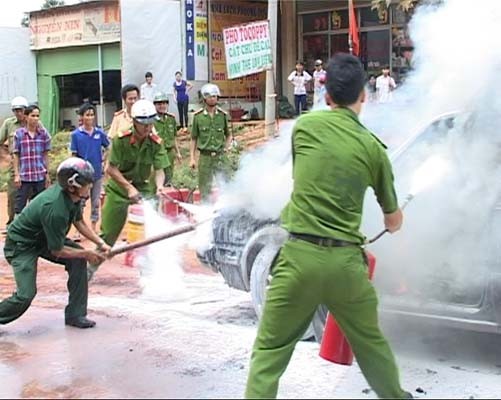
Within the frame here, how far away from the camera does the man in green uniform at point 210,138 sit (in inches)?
405

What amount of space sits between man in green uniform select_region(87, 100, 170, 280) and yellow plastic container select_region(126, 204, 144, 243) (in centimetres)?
47

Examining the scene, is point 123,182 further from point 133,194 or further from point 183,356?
point 183,356

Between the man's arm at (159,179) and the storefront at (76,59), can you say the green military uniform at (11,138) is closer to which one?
the man's arm at (159,179)

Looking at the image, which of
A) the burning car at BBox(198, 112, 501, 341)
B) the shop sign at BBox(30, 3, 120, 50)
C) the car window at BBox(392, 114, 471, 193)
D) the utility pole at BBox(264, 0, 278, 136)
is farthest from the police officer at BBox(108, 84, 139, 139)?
the shop sign at BBox(30, 3, 120, 50)

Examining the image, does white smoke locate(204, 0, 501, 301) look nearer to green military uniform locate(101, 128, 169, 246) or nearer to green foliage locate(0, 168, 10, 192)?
green military uniform locate(101, 128, 169, 246)

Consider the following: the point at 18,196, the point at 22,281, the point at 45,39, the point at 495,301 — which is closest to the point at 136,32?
the point at 45,39

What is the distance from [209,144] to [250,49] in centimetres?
287

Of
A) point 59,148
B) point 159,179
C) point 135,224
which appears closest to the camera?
point 159,179

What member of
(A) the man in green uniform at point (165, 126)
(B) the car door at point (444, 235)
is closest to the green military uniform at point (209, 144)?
(A) the man in green uniform at point (165, 126)

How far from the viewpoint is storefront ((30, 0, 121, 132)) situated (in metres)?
22.5

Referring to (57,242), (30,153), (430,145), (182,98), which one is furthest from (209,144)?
(182,98)

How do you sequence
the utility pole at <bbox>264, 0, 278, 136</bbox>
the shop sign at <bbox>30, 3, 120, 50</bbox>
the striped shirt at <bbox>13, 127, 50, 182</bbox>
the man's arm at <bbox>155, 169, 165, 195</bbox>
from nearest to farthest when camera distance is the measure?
the man's arm at <bbox>155, 169, 165, 195</bbox> → the striped shirt at <bbox>13, 127, 50, 182</bbox> → the utility pole at <bbox>264, 0, 278, 136</bbox> → the shop sign at <bbox>30, 3, 120, 50</bbox>

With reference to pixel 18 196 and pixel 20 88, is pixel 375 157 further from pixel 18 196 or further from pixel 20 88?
pixel 20 88

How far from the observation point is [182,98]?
20.6m
